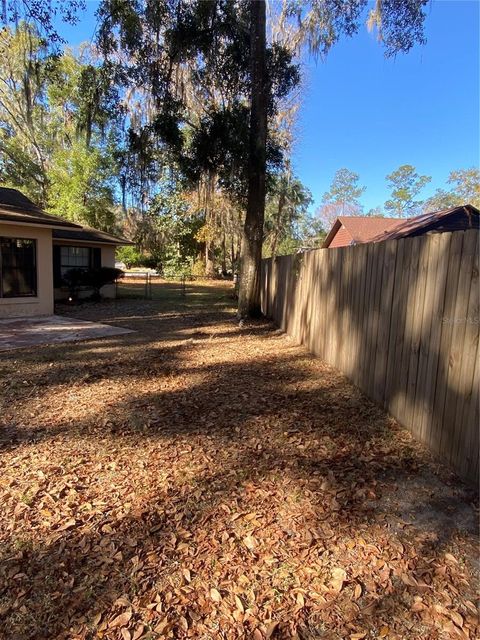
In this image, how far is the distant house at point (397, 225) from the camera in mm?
13812

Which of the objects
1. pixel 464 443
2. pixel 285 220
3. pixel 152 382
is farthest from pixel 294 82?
pixel 285 220

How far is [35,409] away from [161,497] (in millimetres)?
2178

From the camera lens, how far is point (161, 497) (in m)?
2.60

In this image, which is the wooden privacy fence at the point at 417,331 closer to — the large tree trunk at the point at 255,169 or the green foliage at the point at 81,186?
the large tree trunk at the point at 255,169

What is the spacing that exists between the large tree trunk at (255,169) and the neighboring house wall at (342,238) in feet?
45.9

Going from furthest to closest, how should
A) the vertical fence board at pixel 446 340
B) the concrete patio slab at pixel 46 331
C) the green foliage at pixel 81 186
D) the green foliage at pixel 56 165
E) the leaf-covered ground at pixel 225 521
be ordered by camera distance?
the green foliage at pixel 81 186, the green foliage at pixel 56 165, the concrete patio slab at pixel 46 331, the vertical fence board at pixel 446 340, the leaf-covered ground at pixel 225 521

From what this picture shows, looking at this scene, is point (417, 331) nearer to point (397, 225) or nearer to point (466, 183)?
point (397, 225)

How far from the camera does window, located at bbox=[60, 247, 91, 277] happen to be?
46.1ft

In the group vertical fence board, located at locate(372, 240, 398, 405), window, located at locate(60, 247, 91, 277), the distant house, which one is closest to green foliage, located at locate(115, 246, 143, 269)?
the distant house

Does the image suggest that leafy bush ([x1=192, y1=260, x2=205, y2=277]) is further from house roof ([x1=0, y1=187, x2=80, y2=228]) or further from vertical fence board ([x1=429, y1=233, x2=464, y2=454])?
vertical fence board ([x1=429, y1=233, x2=464, y2=454])

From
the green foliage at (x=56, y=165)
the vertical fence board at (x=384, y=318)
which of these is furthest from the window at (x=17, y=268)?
the vertical fence board at (x=384, y=318)

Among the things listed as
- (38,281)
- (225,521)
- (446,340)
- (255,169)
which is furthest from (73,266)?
(446,340)

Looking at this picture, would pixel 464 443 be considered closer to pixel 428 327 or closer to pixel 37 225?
pixel 428 327

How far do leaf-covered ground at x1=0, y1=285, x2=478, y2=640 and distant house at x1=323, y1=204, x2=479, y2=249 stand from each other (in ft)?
37.3
